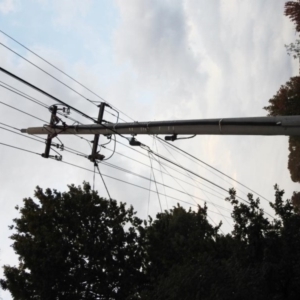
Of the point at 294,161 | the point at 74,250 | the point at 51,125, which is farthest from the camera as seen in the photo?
the point at 294,161

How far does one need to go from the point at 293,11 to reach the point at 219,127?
21986mm

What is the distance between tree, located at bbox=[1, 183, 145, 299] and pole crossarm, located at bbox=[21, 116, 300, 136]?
9.34 m

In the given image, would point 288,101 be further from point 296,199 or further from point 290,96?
point 296,199

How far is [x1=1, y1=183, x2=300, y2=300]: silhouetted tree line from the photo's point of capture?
535 inches

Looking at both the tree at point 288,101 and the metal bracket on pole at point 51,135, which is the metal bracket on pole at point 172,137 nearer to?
the metal bracket on pole at point 51,135

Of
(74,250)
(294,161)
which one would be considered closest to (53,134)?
(74,250)

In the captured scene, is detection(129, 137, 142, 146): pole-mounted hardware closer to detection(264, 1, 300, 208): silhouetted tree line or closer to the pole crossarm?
the pole crossarm

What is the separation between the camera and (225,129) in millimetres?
9211

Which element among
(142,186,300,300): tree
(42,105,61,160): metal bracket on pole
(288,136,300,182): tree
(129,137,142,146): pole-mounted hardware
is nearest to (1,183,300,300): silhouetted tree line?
(142,186,300,300): tree

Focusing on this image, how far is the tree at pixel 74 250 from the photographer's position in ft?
63.3

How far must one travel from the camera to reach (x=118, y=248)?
20.9 m

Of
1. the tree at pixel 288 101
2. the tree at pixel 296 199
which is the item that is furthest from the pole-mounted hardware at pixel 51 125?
the tree at pixel 296 199

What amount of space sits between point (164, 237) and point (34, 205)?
7314mm

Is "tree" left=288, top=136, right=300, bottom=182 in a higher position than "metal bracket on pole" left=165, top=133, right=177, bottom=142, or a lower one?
higher
